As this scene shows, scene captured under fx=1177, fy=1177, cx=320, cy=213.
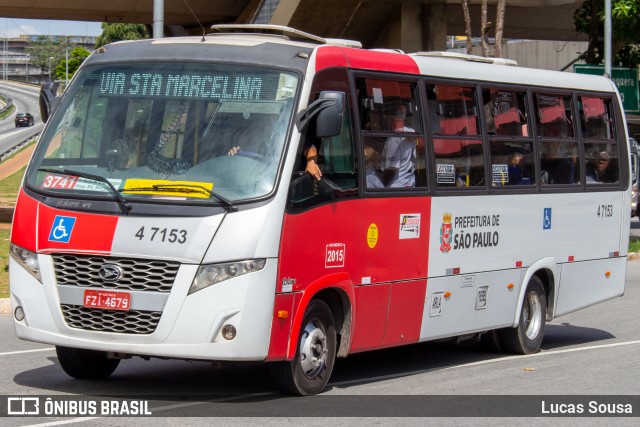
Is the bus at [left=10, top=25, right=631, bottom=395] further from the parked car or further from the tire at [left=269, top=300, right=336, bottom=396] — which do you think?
the parked car

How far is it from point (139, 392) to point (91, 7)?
Result: 2403cm

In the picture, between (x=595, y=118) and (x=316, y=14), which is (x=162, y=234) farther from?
(x=316, y=14)

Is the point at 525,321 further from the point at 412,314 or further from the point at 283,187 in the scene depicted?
the point at 283,187

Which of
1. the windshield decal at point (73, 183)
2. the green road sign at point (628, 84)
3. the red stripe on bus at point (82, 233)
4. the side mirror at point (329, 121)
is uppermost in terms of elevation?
the green road sign at point (628, 84)

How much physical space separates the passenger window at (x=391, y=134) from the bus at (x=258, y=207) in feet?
0.06

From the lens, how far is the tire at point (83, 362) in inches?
375

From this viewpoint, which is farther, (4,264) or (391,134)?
(4,264)

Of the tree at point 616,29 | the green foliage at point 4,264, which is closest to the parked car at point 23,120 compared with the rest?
the tree at point 616,29

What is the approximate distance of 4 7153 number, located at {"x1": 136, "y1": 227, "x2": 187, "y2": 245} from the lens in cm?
839

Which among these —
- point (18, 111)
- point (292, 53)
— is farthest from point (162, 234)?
point (18, 111)

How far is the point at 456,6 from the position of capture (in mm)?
34062

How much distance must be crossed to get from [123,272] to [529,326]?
5.81m

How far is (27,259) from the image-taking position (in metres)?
8.88

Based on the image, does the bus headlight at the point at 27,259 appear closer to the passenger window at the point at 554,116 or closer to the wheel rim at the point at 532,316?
the wheel rim at the point at 532,316
